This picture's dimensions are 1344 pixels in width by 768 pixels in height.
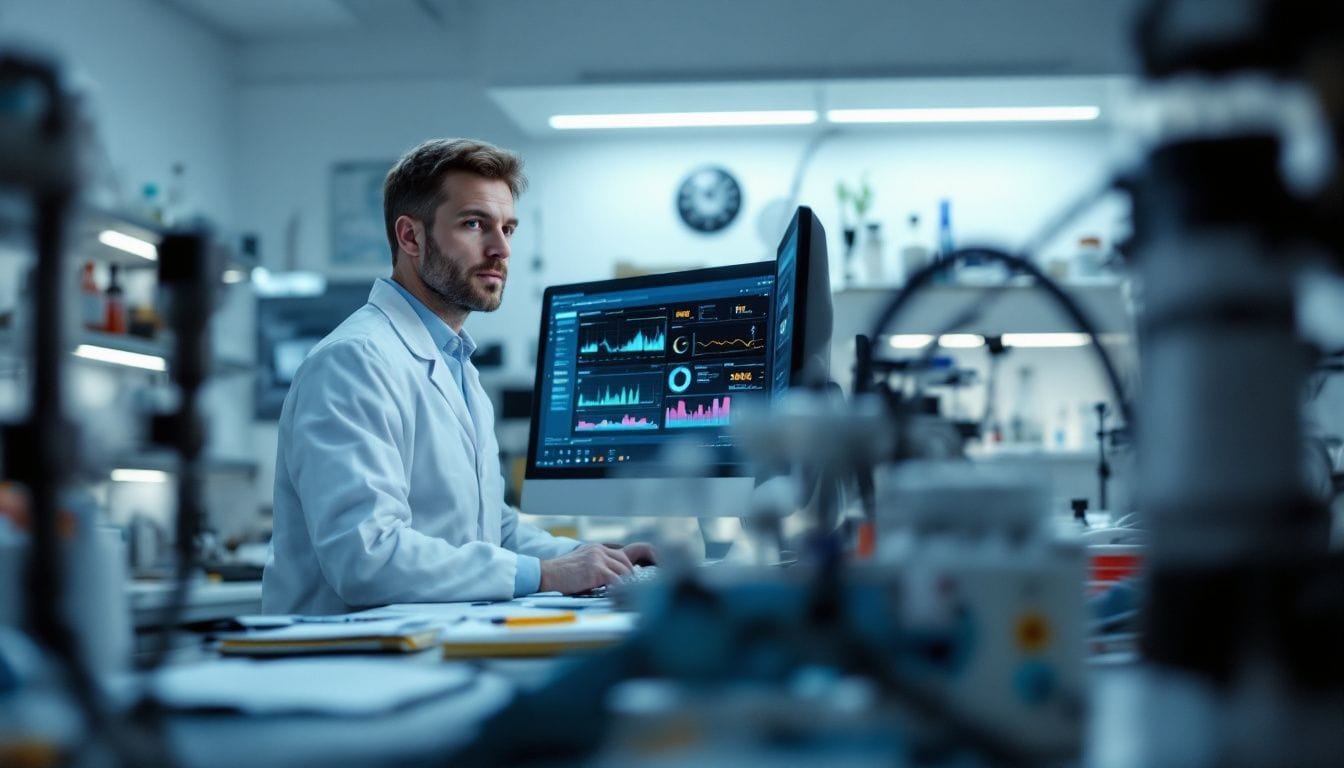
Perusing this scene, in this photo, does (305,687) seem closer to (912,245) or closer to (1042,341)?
(912,245)

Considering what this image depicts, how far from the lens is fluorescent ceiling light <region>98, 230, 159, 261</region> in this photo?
12.8ft

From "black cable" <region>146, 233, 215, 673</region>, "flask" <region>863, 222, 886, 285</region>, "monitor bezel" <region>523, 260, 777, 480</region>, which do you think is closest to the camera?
"black cable" <region>146, 233, 215, 673</region>

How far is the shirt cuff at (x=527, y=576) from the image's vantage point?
1.55m

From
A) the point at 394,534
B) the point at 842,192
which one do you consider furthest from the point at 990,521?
the point at 842,192

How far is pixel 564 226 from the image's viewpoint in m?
5.24

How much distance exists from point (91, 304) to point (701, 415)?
108 inches

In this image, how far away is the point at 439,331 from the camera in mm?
2117

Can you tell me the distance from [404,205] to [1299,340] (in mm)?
2032

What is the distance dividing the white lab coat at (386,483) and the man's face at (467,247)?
14cm

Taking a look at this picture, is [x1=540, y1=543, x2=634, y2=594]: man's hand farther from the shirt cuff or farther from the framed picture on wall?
the framed picture on wall

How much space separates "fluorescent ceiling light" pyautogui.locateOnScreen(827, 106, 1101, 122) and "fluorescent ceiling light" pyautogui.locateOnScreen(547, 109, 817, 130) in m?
0.17

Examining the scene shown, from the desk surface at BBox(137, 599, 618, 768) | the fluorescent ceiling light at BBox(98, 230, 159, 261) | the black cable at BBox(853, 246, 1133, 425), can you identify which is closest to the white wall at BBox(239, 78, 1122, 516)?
the fluorescent ceiling light at BBox(98, 230, 159, 261)

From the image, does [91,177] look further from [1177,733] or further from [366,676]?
[1177,733]

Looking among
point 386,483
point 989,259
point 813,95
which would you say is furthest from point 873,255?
point 989,259
